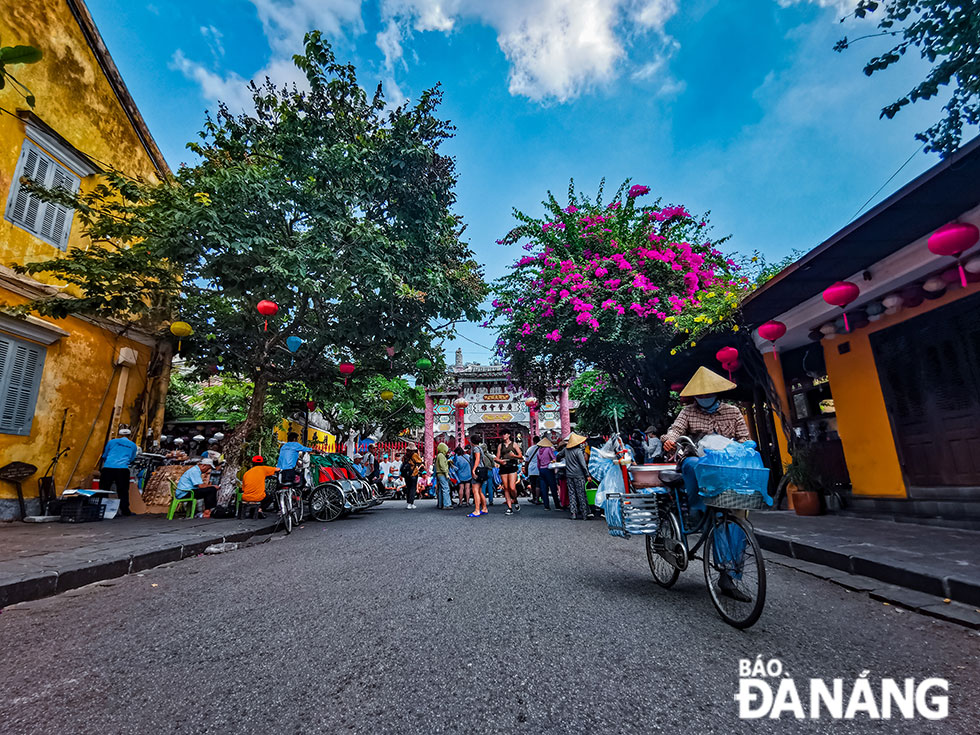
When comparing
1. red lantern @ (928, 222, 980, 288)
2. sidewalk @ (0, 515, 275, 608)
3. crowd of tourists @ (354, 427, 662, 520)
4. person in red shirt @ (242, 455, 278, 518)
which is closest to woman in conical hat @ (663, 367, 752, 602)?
red lantern @ (928, 222, 980, 288)

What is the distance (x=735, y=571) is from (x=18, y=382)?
11589 mm

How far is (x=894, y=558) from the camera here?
4461 mm

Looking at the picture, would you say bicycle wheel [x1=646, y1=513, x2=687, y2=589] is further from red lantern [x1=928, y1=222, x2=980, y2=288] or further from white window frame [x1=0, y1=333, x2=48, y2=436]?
white window frame [x1=0, y1=333, x2=48, y2=436]

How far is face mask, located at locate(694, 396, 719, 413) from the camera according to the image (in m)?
4.09

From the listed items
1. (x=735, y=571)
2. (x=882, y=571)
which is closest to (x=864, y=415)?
(x=882, y=571)

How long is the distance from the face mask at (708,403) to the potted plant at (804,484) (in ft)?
17.9

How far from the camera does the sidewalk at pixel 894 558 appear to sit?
354 cm

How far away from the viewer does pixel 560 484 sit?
1218 cm

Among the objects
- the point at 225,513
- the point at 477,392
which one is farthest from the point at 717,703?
the point at 477,392

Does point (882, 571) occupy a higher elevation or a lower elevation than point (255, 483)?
lower

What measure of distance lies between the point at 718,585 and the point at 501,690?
191 cm

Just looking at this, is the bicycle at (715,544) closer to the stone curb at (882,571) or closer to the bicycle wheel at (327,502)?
the stone curb at (882,571)

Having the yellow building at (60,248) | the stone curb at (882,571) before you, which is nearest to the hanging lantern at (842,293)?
the stone curb at (882,571)

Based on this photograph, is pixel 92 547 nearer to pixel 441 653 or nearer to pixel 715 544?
pixel 441 653
